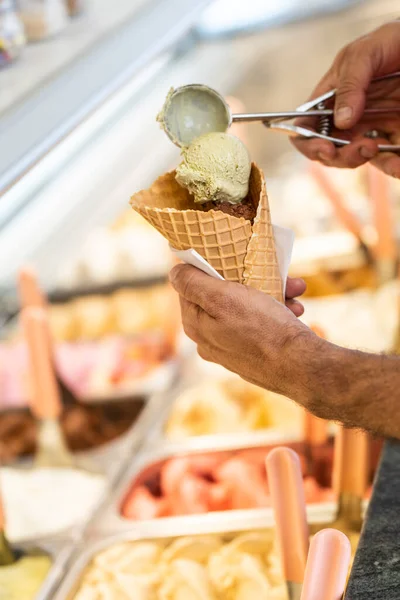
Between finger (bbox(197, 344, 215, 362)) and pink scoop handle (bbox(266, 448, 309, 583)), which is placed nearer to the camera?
pink scoop handle (bbox(266, 448, 309, 583))

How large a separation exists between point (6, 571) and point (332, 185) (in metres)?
2.03

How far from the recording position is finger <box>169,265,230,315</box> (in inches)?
54.5

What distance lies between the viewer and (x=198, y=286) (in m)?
1.41

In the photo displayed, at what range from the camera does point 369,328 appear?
9.27 ft

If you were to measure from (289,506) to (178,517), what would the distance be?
2.24 ft

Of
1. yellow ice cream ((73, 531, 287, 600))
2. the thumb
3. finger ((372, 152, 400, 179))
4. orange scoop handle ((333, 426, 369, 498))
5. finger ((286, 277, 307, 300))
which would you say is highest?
the thumb

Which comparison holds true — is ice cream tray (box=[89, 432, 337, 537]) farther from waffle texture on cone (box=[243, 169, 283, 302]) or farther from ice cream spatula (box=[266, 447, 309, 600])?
waffle texture on cone (box=[243, 169, 283, 302])

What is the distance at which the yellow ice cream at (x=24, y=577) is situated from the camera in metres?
1.73

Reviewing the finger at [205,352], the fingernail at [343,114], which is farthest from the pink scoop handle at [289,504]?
the fingernail at [343,114]

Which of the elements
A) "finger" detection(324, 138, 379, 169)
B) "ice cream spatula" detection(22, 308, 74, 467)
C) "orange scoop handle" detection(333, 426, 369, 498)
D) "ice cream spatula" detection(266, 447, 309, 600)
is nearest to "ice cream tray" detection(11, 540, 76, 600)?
"ice cream spatula" detection(22, 308, 74, 467)

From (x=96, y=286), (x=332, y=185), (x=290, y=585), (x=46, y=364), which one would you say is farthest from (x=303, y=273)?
(x=290, y=585)

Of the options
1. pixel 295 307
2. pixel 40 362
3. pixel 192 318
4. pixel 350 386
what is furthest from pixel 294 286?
pixel 40 362

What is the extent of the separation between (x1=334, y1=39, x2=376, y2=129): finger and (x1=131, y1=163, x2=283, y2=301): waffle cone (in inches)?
16.0

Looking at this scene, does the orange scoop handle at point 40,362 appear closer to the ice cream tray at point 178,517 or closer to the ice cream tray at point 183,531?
the ice cream tray at point 178,517
